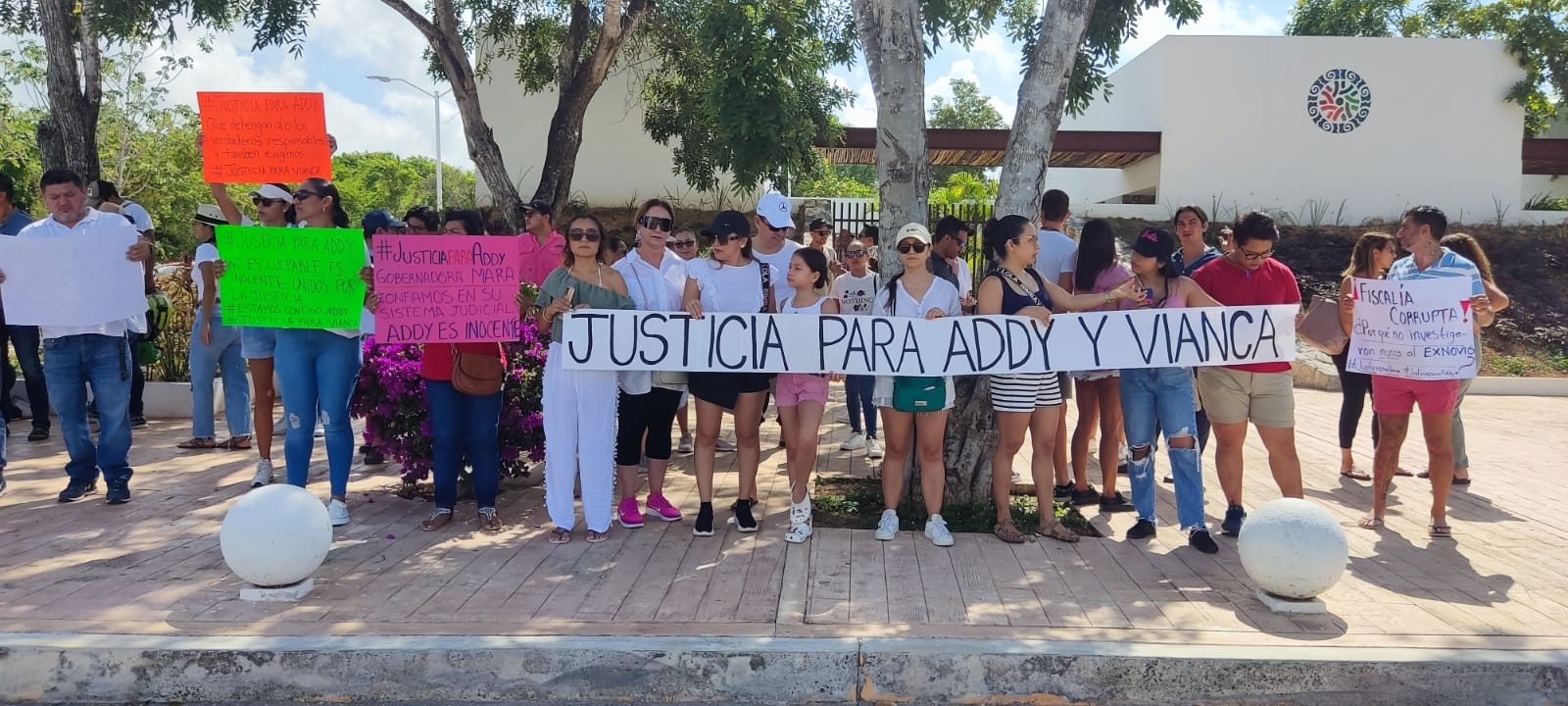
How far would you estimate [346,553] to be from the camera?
509 centimetres

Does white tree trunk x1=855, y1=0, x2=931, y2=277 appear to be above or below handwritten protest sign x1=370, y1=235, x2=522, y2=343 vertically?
above

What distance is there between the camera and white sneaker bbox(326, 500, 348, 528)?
5559mm

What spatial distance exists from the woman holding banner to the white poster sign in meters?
5.94

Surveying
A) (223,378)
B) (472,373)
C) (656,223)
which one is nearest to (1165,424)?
(656,223)

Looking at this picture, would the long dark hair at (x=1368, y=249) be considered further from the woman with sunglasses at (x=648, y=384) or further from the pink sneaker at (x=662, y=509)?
the pink sneaker at (x=662, y=509)

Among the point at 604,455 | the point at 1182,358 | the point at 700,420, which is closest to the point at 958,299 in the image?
the point at 1182,358

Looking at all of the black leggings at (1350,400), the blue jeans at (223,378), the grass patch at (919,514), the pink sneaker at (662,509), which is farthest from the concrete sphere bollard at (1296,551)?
the blue jeans at (223,378)

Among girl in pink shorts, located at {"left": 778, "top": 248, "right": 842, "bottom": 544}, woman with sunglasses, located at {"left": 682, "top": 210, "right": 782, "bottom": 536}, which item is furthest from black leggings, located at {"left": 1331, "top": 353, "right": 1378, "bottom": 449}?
woman with sunglasses, located at {"left": 682, "top": 210, "right": 782, "bottom": 536}

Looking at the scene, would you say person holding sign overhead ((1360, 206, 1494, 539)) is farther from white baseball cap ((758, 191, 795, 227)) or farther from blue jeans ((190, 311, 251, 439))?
blue jeans ((190, 311, 251, 439))

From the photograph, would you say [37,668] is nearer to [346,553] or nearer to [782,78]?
[346,553]

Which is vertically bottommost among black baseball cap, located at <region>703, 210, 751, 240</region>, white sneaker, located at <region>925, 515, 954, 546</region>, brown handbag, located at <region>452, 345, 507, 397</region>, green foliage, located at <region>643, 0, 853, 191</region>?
white sneaker, located at <region>925, 515, 954, 546</region>

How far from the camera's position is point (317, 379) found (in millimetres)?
5562

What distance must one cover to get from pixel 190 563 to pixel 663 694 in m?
2.73

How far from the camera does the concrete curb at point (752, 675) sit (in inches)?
147
